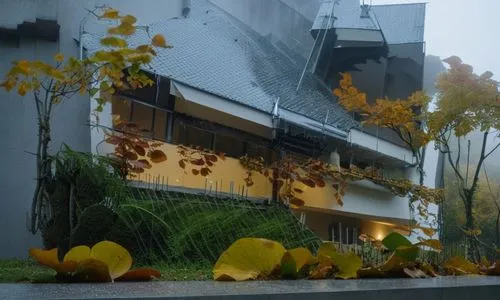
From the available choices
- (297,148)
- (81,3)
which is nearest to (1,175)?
(81,3)

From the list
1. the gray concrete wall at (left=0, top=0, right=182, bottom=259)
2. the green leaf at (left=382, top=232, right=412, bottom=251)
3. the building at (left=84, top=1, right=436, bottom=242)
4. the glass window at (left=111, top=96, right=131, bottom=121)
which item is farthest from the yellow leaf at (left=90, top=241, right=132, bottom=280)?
the glass window at (left=111, top=96, right=131, bottom=121)

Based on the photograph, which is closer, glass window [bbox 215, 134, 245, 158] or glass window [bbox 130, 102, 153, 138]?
glass window [bbox 130, 102, 153, 138]

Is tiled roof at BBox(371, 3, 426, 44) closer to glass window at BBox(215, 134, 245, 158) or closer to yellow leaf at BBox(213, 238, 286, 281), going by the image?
glass window at BBox(215, 134, 245, 158)

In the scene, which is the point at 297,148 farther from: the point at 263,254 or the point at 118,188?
the point at 263,254

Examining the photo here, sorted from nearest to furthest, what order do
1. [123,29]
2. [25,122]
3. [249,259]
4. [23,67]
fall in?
[249,259] → [23,67] → [123,29] → [25,122]

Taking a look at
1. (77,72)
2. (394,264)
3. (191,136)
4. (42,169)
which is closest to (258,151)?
(191,136)

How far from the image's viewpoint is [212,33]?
15055 mm

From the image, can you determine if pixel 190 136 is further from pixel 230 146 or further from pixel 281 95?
pixel 281 95

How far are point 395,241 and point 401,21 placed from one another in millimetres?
16613

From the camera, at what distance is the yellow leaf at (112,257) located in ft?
9.94

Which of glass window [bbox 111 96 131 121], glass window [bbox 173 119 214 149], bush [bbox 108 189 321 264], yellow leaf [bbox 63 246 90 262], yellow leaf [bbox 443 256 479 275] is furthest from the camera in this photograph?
glass window [bbox 173 119 214 149]

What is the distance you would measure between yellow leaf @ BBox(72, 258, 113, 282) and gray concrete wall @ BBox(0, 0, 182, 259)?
6.51m

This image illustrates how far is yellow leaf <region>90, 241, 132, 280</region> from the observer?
119 inches

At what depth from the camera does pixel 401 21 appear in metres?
19.6
